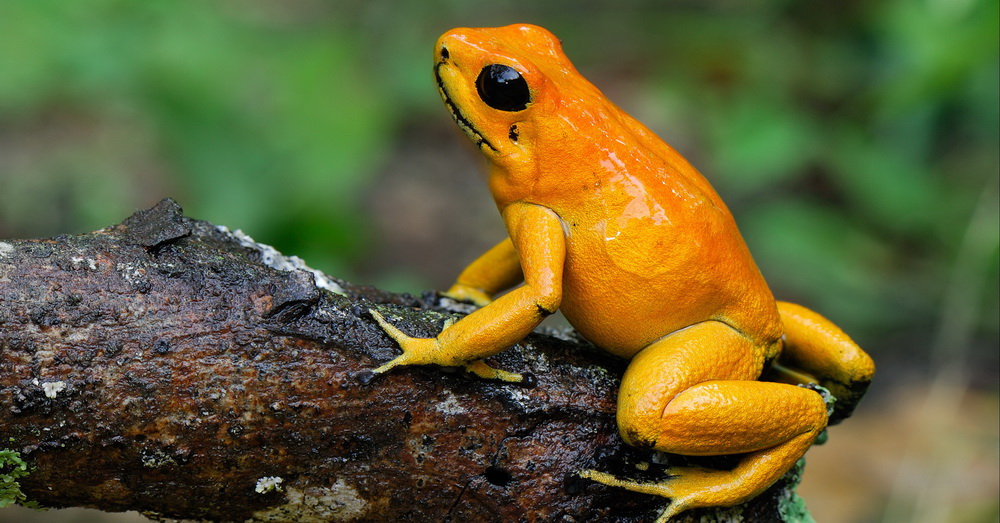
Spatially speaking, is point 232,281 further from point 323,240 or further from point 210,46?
point 210,46


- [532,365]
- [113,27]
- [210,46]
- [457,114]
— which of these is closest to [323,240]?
[210,46]

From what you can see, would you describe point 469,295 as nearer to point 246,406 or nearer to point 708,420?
point 708,420

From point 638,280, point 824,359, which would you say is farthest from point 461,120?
point 824,359

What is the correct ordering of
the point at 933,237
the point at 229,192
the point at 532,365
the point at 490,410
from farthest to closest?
the point at 933,237 < the point at 229,192 < the point at 532,365 < the point at 490,410

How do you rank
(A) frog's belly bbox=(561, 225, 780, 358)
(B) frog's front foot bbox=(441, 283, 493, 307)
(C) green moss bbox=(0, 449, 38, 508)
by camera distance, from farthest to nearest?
(B) frog's front foot bbox=(441, 283, 493, 307)
(A) frog's belly bbox=(561, 225, 780, 358)
(C) green moss bbox=(0, 449, 38, 508)

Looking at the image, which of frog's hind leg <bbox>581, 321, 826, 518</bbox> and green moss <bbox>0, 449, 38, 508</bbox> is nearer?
green moss <bbox>0, 449, 38, 508</bbox>

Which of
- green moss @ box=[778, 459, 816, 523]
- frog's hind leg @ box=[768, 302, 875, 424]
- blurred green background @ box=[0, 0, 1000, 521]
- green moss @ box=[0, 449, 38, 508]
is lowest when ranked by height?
green moss @ box=[0, 449, 38, 508]

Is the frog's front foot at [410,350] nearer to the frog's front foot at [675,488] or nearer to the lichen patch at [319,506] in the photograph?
the lichen patch at [319,506]

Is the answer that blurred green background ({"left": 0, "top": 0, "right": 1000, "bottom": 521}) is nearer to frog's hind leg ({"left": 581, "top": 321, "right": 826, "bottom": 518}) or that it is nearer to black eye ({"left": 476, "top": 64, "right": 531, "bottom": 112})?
frog's hind leg ({"left": 581, "top": 321, "right": 826, "bottom": 518})

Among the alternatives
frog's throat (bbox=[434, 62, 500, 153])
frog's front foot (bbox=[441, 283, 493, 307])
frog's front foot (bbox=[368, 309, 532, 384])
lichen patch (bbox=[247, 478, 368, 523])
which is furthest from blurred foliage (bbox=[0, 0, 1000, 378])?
lichen patch (bbox=[247, 478, 368, 523])
